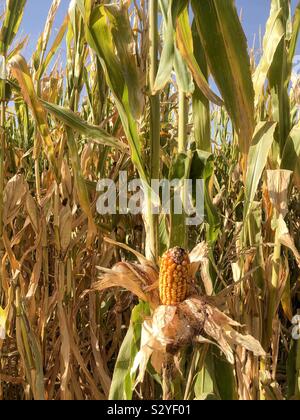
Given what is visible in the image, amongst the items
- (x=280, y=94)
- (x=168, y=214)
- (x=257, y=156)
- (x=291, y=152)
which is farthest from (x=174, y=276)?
(x=280, y=94)

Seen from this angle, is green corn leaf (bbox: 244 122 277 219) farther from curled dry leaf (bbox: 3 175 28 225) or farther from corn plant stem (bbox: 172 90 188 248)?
curled dry leaf (bbox: 3 175 28 225)

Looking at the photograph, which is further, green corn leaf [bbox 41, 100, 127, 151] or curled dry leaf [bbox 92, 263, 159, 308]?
green corn leaf [bbox 41, 100, 127, 151]

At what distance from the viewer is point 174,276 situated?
34.7 inches

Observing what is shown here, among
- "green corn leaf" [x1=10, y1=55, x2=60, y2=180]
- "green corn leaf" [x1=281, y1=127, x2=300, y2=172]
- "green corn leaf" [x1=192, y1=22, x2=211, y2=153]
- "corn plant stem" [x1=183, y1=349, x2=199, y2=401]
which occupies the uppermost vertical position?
"green corn leaf" [x1=10, y1=55, x2=60, y2=180]

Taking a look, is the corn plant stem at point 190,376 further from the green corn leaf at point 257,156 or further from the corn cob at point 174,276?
the green corn leaf at point 257,156

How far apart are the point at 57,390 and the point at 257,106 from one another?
1.22 metres

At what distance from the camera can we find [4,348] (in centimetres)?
165

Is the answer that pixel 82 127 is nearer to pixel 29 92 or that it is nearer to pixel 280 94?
pixel 29 92

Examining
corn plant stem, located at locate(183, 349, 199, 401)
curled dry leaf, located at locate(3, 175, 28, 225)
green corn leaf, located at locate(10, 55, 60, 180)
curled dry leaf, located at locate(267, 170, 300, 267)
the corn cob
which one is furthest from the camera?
curled dry leaf, located at locate(3, 175, 28, 225)

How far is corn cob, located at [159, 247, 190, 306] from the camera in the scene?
88cm

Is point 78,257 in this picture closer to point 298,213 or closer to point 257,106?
point 257,106

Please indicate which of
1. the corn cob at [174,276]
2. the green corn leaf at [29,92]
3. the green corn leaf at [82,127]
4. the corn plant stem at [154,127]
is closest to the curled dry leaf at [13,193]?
the green corn leaf at [29,92]

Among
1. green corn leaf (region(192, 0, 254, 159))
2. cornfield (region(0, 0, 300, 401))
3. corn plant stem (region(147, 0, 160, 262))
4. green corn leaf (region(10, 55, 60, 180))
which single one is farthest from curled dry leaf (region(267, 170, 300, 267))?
green corn leaf (region(10, 55, 60, 180))
